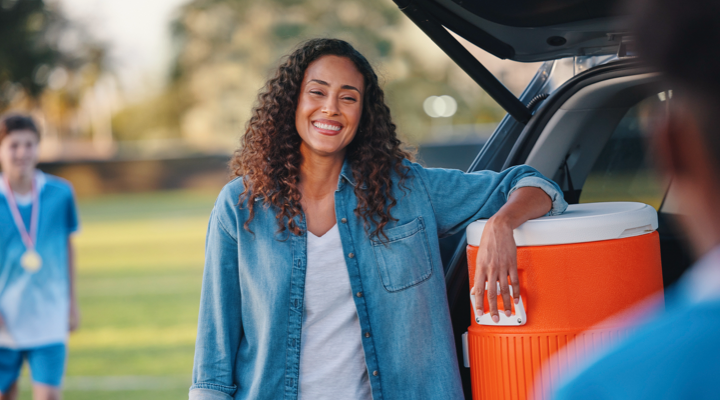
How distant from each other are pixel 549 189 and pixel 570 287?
1.17ft

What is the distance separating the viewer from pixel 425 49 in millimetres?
35688

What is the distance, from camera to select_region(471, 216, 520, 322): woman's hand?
1737mm

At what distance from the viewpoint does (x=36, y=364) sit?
13.9ft

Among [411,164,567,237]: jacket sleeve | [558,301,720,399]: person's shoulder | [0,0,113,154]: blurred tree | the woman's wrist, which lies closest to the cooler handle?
the woman's wrist

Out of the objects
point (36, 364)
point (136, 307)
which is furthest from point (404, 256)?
point (136, 307)

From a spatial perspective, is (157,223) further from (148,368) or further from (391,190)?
(391,190)

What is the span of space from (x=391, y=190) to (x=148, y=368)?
5282 millimetres

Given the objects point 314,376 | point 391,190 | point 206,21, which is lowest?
point 314,376

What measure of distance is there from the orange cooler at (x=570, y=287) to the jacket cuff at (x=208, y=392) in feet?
2.51

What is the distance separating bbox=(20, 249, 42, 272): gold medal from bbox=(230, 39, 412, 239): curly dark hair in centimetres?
271

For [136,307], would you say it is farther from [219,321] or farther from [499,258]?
[499,258]

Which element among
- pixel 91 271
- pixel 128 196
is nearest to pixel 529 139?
pixel 91 271

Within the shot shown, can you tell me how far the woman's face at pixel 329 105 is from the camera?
2.07 meters

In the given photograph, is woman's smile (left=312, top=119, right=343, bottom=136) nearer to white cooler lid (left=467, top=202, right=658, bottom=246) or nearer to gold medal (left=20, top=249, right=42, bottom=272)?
white cooler lid (left=467, top=202, right=658, bottom=246)
